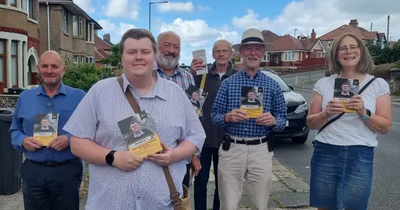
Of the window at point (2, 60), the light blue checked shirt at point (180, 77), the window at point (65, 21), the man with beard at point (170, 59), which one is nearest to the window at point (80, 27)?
the window at point (65, 21)

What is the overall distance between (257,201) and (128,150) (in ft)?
5.52

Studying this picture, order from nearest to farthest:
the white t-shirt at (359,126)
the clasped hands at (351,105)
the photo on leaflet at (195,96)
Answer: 1. the clasped hands at (351,105)
2. the white t-shirt at (359,126)
3. the photo on leaflet at (195,96)

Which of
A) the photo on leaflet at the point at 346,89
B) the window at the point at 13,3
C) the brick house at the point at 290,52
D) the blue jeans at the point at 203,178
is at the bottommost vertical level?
the blue jeans at the point at 203,178

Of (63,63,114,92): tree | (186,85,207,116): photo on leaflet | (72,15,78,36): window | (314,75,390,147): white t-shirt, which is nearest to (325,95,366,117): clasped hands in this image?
(314,75,390,147): white t-shirt

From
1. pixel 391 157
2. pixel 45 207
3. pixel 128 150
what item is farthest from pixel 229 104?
pixel 391 157

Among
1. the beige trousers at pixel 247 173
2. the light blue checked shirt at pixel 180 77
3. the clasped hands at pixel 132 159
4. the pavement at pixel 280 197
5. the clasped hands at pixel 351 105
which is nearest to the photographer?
the clasped hands at pixel 132 159

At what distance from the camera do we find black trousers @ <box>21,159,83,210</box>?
3209mm

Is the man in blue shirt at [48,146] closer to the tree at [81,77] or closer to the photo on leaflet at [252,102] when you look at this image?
the photo on leaflet at [252,102]

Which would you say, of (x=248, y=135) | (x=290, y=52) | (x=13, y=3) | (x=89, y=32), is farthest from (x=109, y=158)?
(x=290, y=52)

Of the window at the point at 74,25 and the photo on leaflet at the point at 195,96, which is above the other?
the window at the point at 74,25

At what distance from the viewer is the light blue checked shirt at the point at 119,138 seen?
2.34 m

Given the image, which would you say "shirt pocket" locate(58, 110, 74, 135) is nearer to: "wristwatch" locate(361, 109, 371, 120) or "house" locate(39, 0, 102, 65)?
"wristwatch" locate(361, 109, 371, 120)

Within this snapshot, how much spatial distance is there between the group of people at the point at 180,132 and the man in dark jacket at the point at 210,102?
0.01m

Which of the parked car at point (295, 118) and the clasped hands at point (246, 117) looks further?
the parked car at point (295, 118)
